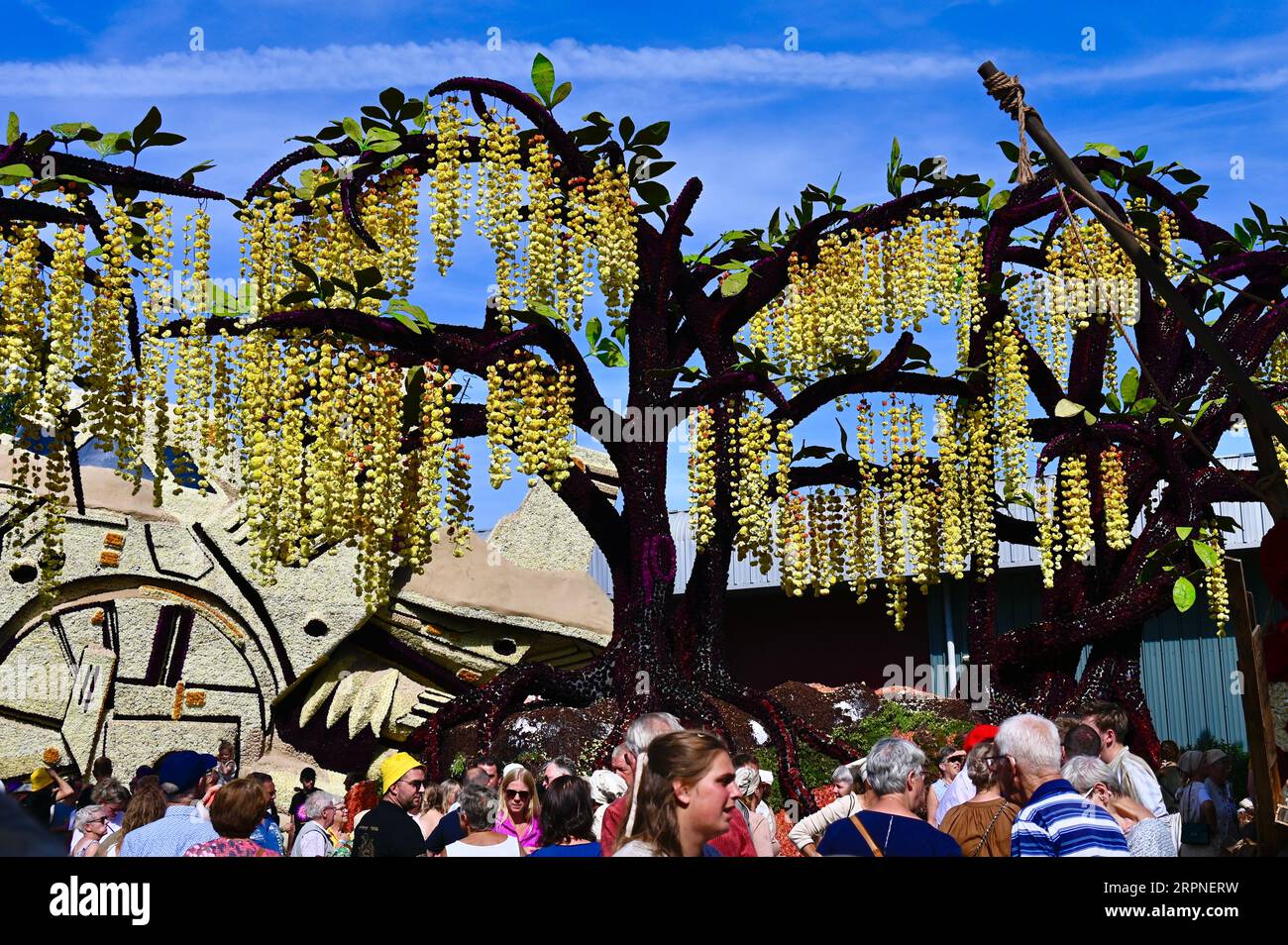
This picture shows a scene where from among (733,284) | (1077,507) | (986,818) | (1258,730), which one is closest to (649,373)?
(733,284)

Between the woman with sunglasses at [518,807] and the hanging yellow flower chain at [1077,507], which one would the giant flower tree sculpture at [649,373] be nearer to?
the hanging yellow flower chain at [1077,507]

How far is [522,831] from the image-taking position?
4793 millimetres

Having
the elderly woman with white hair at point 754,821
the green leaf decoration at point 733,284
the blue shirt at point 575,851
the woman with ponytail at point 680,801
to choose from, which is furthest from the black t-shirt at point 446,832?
the green leaf decoration at point 733,284

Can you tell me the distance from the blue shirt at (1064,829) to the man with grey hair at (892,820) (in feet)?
0.96

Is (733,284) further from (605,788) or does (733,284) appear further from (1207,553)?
(605,788)

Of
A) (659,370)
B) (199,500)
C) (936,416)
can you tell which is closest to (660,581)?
(659,370)

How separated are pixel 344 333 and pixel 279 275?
61cm

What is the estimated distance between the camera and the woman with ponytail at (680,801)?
2584 mm

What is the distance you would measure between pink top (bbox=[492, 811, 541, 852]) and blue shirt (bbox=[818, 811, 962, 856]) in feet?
4.82

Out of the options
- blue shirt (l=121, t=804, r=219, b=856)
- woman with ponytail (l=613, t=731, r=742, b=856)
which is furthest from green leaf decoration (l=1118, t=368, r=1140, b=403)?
woman with ponytail (l=613, t=731, r=742, b=856)

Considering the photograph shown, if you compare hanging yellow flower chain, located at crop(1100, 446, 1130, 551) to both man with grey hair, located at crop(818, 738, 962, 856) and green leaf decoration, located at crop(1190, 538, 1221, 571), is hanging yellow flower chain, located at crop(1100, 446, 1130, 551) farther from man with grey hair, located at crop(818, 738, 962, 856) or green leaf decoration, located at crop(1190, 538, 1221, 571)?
man with grey hair, located at crop(818, 738, 962, 856)

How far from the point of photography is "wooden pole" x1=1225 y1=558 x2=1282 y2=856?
4.82ft
